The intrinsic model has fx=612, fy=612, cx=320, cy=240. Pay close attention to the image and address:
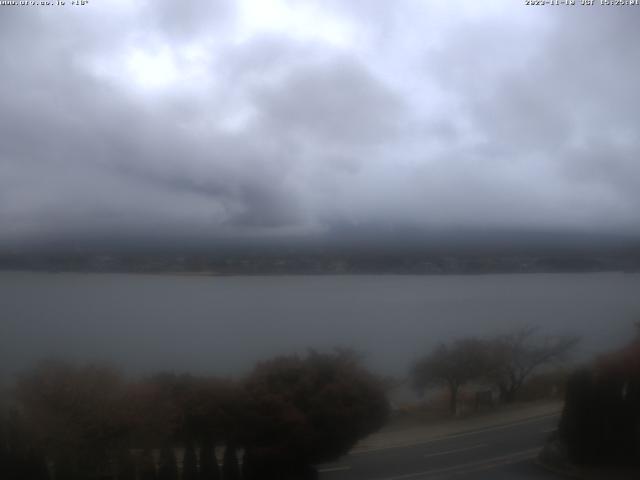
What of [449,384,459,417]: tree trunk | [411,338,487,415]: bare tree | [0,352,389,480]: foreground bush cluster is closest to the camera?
[0,352,389,480]: foreground bush cluster

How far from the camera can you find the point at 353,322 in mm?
2250

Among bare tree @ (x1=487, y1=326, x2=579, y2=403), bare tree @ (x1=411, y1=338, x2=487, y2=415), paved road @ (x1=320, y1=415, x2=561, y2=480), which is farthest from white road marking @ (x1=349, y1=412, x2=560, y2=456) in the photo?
bare tree @ (x1=411, y1=338, x2=487, y2=415)

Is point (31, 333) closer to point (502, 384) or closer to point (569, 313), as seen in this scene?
point (502, 384)

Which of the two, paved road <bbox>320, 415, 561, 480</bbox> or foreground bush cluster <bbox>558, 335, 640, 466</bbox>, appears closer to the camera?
paved road <bbox>320, 415, 561, 480</bbox>

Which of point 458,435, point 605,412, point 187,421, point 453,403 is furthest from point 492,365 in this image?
point 187,421

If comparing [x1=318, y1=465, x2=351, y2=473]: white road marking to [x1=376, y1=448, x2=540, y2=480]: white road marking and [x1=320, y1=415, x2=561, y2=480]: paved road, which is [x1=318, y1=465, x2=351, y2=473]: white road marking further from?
[x1=376, y1=448, x2=540, y2=480]: white road marking

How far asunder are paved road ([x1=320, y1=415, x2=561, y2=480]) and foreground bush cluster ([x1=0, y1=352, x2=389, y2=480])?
137 millimetres

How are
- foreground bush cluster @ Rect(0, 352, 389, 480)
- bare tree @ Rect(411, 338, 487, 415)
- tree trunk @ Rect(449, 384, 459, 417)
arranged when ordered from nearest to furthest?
foreground bush cluster @ Rect(0, 352, 389, 480)
bare tree @ Rect(411, 338, 487, 415)
tree trunk @ Rect(449, 384, 459, 417)

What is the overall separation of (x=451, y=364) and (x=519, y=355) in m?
0.28

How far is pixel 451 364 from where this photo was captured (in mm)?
2287

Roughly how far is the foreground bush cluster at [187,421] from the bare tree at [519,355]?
1.55 feet

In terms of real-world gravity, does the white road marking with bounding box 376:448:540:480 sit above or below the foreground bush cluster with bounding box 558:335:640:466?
below

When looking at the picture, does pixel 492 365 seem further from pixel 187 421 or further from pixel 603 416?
pixel 187 421

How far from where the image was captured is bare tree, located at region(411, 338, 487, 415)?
7.45 feet
